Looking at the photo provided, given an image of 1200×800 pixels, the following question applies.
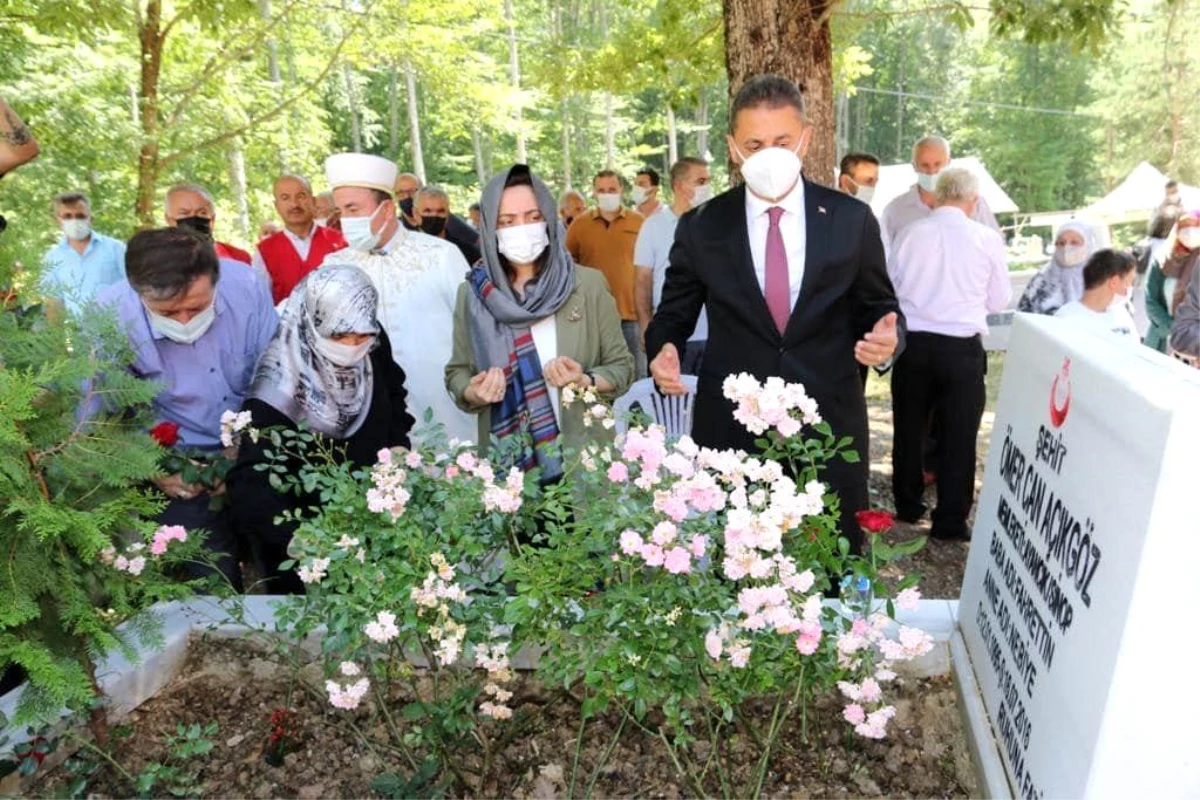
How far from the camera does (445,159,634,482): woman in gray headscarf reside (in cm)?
298

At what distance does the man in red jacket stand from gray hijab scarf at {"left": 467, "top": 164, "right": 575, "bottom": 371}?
110 inches

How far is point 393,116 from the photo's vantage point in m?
36.2

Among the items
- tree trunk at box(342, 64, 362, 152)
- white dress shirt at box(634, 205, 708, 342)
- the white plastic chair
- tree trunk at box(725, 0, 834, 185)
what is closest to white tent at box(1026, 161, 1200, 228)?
white dress shirt at box(634, 205, 708, 342)

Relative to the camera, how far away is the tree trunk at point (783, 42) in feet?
12.6

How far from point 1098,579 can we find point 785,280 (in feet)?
4.65

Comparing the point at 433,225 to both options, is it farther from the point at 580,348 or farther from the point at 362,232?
the point at 580,348

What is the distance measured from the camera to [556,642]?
1.56 meters

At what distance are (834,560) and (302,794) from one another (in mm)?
1284

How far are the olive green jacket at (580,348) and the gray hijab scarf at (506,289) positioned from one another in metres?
0.05

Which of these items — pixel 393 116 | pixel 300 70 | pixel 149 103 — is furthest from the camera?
pixel 393 116

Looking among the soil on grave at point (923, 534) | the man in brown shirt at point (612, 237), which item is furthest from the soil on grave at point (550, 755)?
the man in brown shirt at point (612, 237)

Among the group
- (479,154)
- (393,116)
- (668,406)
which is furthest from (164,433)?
(393,116)

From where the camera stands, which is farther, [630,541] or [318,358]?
[318,358]

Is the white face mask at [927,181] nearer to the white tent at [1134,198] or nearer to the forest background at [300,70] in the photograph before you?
the forest background at [300,70]
